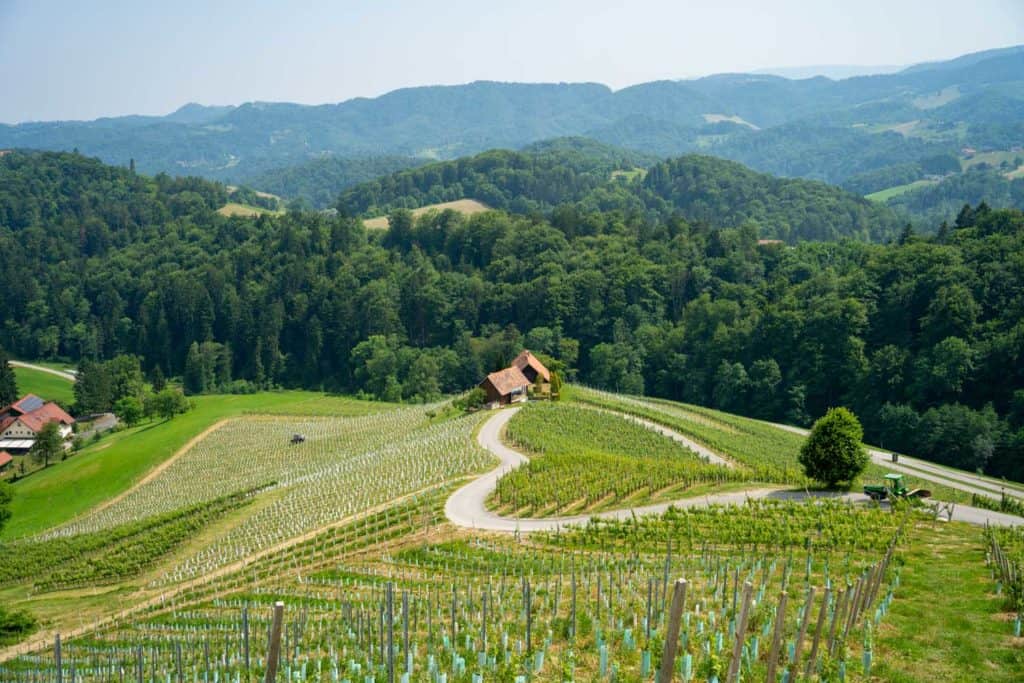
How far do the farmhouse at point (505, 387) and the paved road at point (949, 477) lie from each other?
86.9 feet

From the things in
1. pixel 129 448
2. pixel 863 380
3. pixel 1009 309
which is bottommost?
pixel 129 448

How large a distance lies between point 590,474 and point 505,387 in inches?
1032

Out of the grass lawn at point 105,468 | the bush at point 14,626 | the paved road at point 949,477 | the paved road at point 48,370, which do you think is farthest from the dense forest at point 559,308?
the bush at point 14,626

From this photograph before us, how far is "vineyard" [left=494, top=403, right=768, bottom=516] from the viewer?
36.9 m

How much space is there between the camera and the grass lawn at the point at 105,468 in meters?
59.4

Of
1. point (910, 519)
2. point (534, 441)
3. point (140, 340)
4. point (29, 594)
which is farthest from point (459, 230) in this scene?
point (910, 519)

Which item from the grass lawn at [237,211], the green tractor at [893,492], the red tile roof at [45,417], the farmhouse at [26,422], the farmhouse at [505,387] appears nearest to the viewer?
the green tractor at [893,492]

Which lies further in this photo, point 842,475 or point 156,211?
point 156,211

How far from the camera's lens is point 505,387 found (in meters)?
65.7

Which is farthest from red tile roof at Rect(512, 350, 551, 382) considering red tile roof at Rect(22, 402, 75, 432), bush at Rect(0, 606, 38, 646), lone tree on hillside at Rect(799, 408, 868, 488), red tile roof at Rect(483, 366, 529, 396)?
red tile roof at Rect(22, 402, 75, 432)

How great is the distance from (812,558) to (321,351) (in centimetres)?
10510

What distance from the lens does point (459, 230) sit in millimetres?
141500

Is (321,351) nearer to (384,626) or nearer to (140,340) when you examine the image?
(140,340)

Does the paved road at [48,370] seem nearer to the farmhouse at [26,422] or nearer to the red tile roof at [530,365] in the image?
the farmhouse at [26,422]
